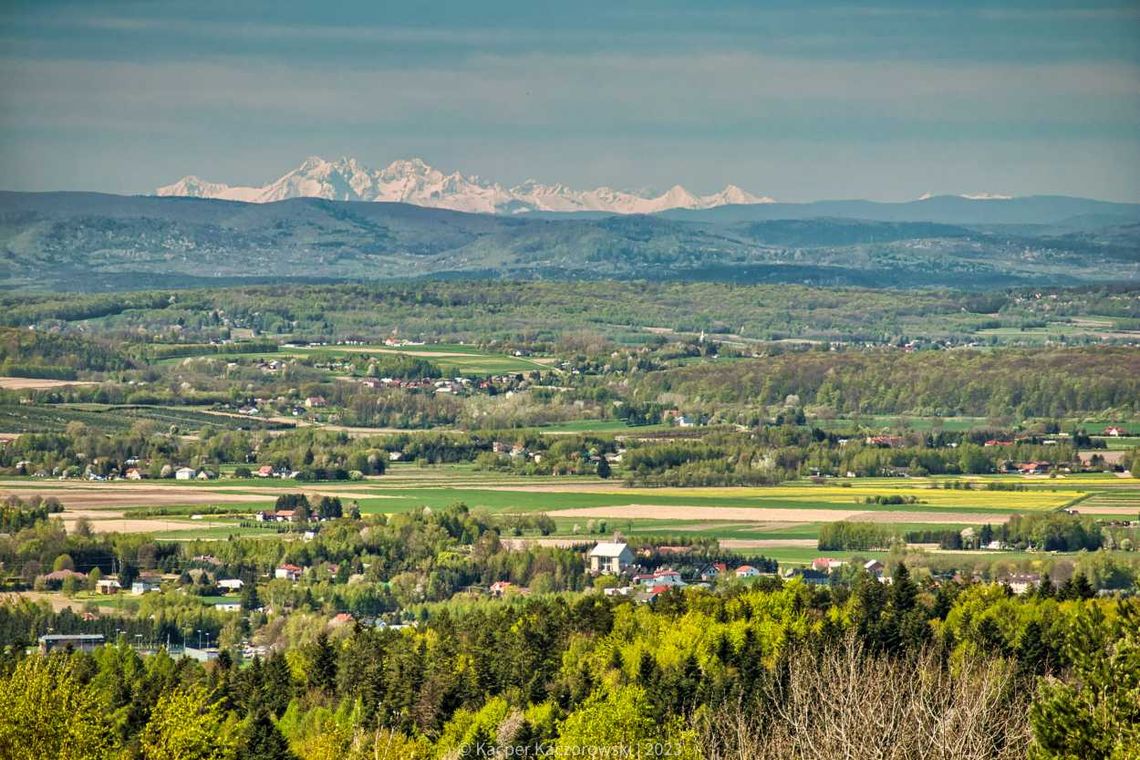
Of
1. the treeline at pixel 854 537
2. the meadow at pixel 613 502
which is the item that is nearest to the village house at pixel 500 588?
the meadow at pixel 613 502

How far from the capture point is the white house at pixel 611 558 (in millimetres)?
58312

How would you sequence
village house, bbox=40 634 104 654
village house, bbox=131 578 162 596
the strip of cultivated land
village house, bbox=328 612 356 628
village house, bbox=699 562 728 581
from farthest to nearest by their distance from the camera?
the strip of cultivated land
village house, bbox=699 562 728 581
village house, bbox=131 578 162 596
village house, bbox=328 612 356 628
village house, bbox=40 634 104 654

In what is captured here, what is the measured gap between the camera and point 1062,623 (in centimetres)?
4031

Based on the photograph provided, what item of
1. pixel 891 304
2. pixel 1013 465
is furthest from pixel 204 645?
pixel 891 304

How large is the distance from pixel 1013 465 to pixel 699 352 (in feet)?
150

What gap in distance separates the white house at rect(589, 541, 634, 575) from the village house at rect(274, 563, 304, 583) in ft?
23.2

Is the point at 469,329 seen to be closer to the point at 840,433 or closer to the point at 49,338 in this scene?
the point at 49,338

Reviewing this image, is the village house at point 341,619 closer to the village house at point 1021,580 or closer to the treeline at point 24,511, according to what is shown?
the treeline at point 24,511

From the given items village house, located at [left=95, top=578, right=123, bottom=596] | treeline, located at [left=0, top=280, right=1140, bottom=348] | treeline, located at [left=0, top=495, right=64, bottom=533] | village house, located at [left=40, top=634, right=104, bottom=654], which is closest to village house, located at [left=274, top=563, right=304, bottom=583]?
village house, located at [left=95, top=578, right=123, bottom=596]

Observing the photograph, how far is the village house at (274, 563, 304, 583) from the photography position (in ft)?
188

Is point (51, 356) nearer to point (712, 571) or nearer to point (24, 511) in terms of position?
point (24, 511)

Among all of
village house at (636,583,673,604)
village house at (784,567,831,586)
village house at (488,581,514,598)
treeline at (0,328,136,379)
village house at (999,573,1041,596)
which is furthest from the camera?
treeline at (0,328,136,379)

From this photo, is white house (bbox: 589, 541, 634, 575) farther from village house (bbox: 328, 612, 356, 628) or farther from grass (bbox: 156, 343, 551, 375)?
grass (bbox: 156, 343, 551, 375)

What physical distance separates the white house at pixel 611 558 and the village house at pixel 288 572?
278 inches
